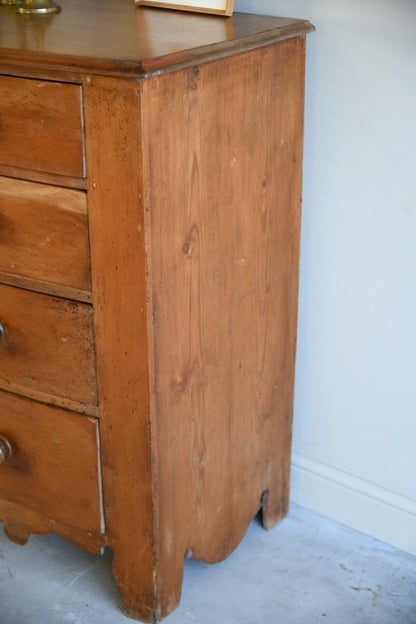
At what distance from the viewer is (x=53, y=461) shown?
55.6 inches

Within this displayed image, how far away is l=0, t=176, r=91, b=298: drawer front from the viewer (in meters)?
1.23

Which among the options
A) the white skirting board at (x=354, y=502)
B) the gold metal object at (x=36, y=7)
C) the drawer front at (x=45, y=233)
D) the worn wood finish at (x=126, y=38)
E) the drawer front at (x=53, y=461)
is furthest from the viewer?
the white skirting board at (x=354, y=502)

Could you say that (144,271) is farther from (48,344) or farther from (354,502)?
(354,502)

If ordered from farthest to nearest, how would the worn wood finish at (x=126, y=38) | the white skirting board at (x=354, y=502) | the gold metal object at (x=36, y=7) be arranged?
the white skirting board at (x=354, y=502) < the gold metal object at (x=36, y=7) < the worn wood finish at (x=126, y=38)

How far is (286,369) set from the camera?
163 centimetres

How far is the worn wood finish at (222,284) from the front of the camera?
3.97 ft

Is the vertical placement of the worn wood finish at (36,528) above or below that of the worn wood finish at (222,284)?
below

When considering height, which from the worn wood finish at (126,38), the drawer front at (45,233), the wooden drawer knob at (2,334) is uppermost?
the worn wood finish at (126,38)

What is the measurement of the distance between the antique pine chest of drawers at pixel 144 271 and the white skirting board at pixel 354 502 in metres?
0.22

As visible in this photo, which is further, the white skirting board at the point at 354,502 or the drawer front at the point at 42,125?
the white skirting board at the point at 354,502

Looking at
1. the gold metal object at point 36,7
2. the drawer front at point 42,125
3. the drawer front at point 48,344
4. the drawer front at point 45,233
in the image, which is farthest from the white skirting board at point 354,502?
the gold metal object at point 36,7

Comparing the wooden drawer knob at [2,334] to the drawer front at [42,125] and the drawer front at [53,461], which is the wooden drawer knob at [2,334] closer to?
the drawer front at [53,461]

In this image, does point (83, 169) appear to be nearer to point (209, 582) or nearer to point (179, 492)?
point (179, 492)

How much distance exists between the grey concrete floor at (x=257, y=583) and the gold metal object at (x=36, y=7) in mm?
1026
